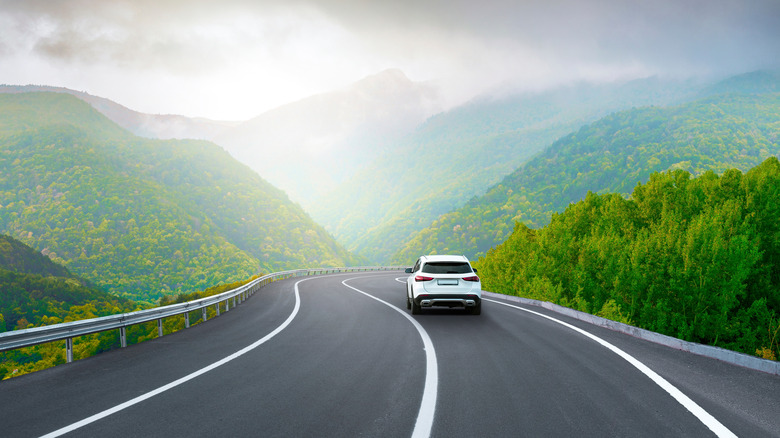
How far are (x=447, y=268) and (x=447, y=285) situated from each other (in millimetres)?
566

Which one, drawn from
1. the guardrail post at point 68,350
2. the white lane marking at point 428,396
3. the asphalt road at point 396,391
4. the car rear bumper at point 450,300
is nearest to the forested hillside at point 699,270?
the asphalt road at point 396,391

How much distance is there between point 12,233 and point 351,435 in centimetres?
22847

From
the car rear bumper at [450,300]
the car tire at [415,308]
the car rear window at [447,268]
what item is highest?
the car rear window at [447,268]

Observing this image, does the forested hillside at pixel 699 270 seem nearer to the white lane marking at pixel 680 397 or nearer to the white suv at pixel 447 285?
the white suv at pixel 447 285

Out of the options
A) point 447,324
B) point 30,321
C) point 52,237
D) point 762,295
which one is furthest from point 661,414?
point 52,237

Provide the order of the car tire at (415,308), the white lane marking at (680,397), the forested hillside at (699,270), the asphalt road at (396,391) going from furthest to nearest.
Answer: the car tire at (415,308) → the forested hillside at (699,270) → the asphalt road at (396,391) → the white lane marking at (680,397)

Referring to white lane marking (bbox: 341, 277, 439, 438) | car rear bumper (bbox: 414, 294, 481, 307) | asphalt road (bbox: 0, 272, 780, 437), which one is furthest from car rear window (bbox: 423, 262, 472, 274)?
white lane marking (bbox: 341, 277, 439, 438)

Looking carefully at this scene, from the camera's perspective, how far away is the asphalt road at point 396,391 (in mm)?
4570

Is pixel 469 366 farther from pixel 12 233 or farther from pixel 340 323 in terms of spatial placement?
pixel 12 233

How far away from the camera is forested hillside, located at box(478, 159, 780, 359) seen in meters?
13.2

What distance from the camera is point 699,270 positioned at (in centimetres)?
1343

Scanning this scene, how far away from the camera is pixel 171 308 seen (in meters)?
12.4

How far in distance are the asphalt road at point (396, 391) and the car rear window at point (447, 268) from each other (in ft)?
12.2

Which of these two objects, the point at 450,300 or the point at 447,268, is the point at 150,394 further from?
the point at 447,268
